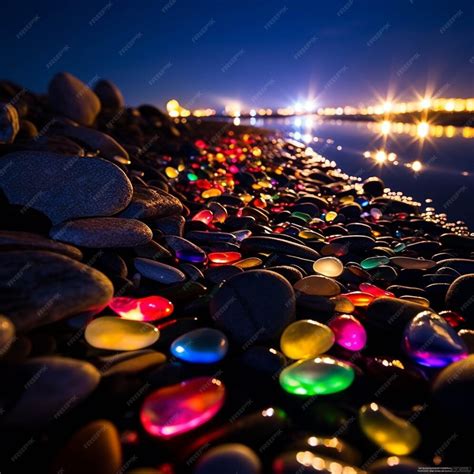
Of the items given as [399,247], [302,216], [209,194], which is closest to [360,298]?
[399,247]

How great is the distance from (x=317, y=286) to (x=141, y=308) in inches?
44.0

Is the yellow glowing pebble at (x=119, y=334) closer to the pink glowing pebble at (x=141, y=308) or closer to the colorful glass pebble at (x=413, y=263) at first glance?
the pink glowing pebble at (x=141, y=308)

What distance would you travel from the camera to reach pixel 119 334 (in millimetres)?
1941

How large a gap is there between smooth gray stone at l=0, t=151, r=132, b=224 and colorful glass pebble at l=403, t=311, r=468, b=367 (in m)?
2.30

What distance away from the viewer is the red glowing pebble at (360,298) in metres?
2.56

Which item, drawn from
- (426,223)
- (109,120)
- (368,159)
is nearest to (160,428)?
(426,223)

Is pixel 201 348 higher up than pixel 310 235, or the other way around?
pixel 310 235

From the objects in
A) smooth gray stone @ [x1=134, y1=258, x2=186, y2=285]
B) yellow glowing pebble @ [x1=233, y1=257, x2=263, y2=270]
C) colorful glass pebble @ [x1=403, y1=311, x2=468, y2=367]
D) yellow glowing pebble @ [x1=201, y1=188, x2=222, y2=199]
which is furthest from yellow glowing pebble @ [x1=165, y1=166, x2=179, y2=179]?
colorful glass pebble @ [x1=403, y1=311, x2=468, y2=367]

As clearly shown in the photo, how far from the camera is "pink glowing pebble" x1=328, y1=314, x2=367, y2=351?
212 centimetres

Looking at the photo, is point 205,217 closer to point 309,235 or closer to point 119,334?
point 309,235

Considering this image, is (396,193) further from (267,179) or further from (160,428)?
(160,428)

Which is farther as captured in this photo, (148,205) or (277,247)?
(148,205)

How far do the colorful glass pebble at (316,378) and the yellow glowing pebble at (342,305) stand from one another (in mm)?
675

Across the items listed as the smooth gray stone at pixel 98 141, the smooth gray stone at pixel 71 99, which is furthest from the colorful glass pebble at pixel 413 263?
the smooth gray stone at pixel 71 99
